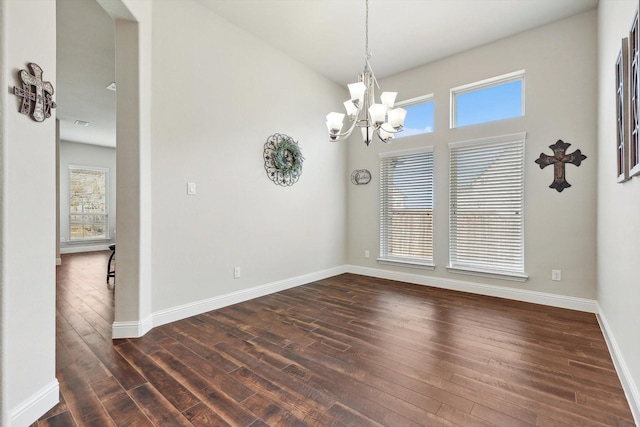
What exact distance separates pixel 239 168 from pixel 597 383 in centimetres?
356

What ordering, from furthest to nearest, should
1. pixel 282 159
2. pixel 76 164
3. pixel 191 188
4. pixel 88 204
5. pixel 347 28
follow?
pixel 88 204, pixel 76 164, pixel 282 159, pixel 347 28, pixel 191 188

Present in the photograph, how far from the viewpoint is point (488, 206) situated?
3791 mm

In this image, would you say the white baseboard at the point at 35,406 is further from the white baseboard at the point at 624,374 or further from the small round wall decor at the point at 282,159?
the white baseboard at the point at 624,374

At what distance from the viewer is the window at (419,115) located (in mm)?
4336

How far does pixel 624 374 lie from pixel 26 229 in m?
3.53

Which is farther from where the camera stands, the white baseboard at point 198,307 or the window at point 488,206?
the window at point 488,206

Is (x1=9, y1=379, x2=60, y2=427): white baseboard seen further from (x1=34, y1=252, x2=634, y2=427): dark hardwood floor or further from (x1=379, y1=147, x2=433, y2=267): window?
(x1=379, y1=147, x2=433, y2=267): window

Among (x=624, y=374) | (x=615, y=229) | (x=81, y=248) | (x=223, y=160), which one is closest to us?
(x=624, y=374)

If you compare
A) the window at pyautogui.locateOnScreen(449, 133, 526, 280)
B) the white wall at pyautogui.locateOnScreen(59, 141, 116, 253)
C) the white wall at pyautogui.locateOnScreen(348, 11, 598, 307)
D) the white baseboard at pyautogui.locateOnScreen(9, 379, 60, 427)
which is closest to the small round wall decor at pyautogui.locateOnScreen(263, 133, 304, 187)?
the white wall at pyautogui.locateOnScreen(348, 11, 598, 307)

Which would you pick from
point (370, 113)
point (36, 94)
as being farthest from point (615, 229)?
point (36, 94)

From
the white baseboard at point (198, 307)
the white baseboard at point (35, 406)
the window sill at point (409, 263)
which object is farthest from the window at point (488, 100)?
the white baseboard at point (35, 406)

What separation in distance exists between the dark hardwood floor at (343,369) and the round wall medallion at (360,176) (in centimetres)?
235

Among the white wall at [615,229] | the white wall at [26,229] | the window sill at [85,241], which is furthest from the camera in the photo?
the window sill at [85,241]

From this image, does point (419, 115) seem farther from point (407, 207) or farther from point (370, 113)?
point (370, 113)
